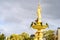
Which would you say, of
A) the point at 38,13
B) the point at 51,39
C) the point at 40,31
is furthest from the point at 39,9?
the point at 51,39

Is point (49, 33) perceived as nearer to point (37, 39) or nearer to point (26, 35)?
point (26, 35)

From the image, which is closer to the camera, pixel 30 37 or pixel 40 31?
pixel 40 31

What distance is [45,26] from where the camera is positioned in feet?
98.6

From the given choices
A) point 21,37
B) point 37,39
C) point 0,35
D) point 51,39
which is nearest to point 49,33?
point 51,39

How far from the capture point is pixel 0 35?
58250mm

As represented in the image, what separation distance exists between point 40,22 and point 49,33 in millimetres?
27869

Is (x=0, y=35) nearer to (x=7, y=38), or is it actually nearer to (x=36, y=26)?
(x=7, y=38)

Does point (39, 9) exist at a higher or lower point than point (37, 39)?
higher

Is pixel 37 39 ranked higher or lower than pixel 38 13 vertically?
lower

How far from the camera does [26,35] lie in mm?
58375

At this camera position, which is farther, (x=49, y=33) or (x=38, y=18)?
(x=49, y=33)

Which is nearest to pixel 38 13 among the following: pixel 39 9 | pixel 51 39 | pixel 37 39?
pixel 39 9

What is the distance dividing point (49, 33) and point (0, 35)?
35.0ft

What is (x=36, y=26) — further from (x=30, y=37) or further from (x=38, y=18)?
(x=30, y=37)
